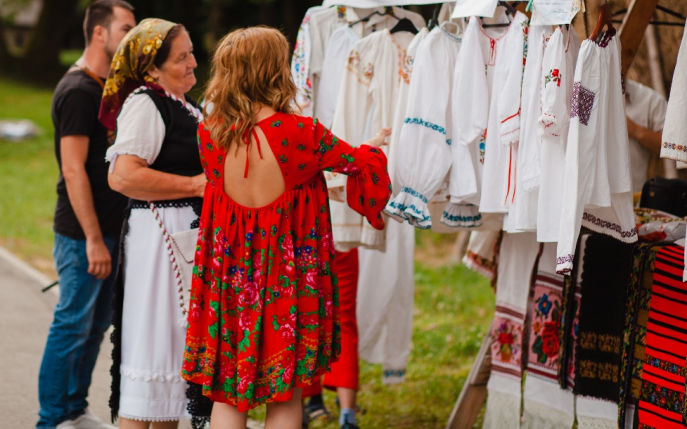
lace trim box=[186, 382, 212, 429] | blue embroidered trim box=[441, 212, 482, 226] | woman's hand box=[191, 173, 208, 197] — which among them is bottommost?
lace trim box=[186, 382, 212, 429]

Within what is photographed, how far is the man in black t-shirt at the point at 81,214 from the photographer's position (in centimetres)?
381

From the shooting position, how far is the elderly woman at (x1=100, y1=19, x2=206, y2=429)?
10.6ft

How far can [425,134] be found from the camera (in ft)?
11.2

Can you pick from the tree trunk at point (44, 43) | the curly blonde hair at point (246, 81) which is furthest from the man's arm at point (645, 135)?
the tree trunk at point (44, 43)

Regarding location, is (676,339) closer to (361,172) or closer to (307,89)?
(361,172)

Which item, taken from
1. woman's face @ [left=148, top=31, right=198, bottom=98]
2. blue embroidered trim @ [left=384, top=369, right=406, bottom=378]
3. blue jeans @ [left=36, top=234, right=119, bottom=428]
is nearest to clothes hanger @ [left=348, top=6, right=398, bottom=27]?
woman's face @ [left=148, top=31, right=198, bottom=98]

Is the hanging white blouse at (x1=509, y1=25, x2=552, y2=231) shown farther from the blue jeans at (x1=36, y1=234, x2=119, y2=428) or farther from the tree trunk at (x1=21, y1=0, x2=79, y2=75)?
the tree trunk at (x1=21, y1=0, x2=79, y2=75)

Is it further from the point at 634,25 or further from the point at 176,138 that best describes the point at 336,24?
the point at 634,25

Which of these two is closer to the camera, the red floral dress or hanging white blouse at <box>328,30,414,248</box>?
the red floral dress

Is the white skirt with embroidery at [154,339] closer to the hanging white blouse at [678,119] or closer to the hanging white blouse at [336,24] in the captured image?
the hanging white blouse at [336,24]

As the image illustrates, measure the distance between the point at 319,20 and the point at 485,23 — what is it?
1.16 m

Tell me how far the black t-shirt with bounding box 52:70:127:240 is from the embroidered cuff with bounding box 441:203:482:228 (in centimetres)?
170

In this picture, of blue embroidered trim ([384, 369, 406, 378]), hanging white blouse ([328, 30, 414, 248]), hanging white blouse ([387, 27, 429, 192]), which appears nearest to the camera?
hanging white blouse ([387, 27, 429, 192])

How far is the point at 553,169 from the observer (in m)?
3.03
